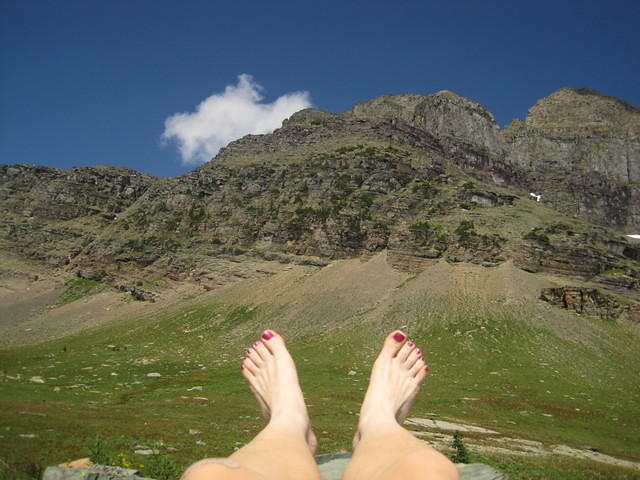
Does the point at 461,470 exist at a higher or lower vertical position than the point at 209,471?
lower

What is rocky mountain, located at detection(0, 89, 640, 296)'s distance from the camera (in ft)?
264

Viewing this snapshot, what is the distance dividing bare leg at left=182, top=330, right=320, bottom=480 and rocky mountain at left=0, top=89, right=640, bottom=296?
2601 inches

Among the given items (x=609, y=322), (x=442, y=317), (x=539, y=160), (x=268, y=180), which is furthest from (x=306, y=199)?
(x=539, y=160)

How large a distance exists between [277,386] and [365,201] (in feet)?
295

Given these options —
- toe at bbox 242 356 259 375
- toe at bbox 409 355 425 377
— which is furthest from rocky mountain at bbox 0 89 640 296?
toe at bbox 242 356 259 375

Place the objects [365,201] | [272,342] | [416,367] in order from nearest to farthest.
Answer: [416,367]
[272,342]
[365,201]

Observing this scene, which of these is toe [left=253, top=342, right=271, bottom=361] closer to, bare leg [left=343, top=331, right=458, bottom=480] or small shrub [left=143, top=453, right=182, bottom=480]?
bare leg [left=343, top=331, right=458, bottom=480]

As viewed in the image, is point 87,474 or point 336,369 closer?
point 87,474

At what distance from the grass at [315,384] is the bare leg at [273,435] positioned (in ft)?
6.93

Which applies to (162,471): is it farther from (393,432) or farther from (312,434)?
(393,432)

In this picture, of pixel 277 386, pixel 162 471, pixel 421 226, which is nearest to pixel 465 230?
pixel 421 226

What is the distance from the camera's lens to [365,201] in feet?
316

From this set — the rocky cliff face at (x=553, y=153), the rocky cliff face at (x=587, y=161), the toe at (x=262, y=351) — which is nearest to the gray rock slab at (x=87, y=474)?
the toe at (x=262, y=351)

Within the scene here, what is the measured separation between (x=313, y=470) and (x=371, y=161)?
106 metres
